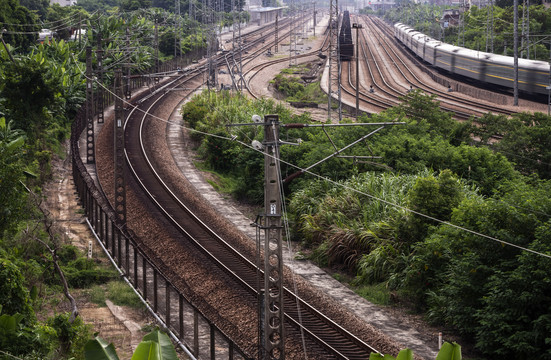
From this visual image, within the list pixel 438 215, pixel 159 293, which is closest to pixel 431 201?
pixel 438 215

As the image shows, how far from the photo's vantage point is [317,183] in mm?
29984

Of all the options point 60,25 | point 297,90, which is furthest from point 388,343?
point 60,25

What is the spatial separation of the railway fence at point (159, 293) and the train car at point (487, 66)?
3114cm

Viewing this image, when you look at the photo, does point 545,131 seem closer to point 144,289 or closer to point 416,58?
point 144,289

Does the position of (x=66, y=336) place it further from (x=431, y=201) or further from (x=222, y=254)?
(x=431, y=201)

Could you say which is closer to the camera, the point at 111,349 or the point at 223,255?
the point at 111,349

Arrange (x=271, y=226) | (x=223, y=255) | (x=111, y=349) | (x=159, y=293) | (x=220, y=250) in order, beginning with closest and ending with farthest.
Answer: (x=111, y=349), (x=271, y=226), (x=159, y=293), (x=223, y=255), (x=220, y=250)

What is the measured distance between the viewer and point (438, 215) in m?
22.2

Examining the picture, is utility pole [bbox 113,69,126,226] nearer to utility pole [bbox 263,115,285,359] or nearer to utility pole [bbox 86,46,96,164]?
utility pole [bbox 86,46,96,164]

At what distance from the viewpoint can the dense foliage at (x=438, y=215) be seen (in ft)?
54.9

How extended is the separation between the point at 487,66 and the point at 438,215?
118 ft

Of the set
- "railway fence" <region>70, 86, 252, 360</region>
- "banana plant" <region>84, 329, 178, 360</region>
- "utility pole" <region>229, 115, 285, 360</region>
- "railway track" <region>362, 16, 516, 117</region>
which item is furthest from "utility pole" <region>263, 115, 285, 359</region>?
"railway track" <region>362, 16, 516, 117</region>

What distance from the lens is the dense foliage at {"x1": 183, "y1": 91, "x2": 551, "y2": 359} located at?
16.7 m

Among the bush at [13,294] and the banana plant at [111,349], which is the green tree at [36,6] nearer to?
the bush at [13,294]
